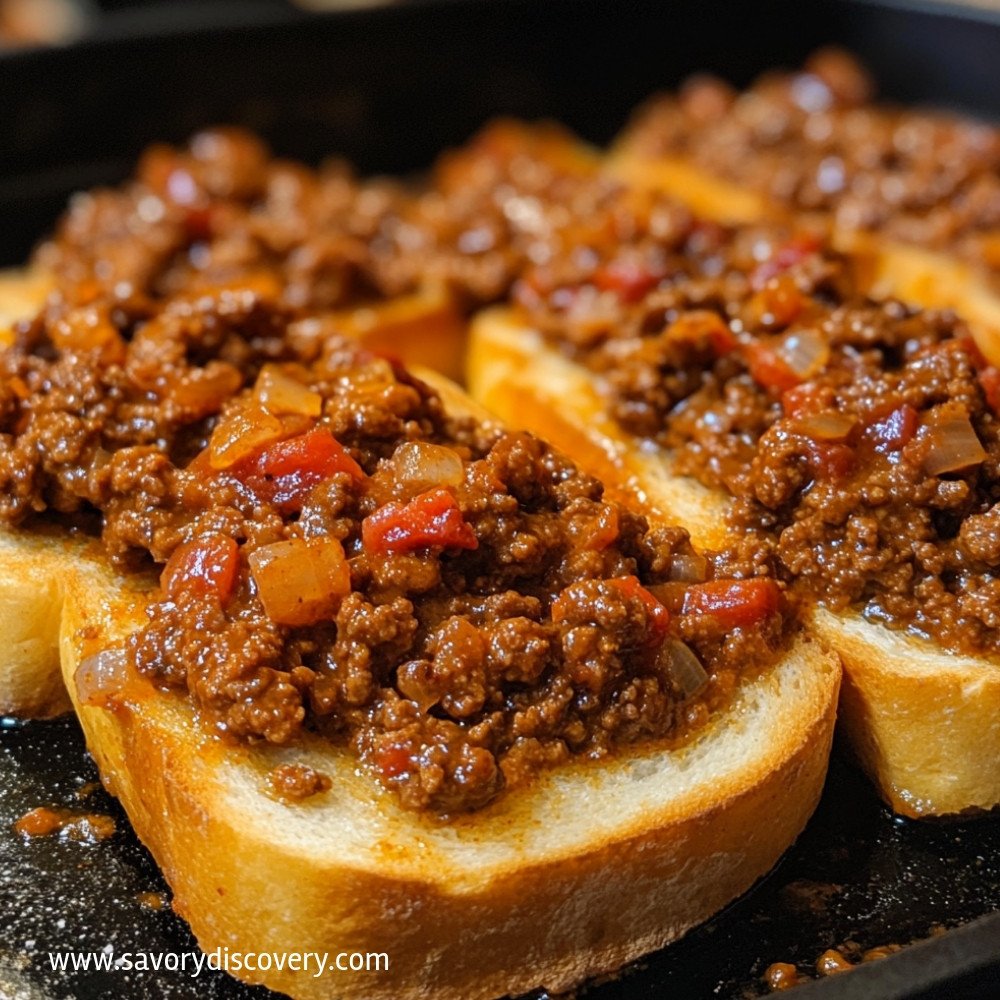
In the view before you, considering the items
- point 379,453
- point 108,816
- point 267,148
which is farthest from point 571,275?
point 267,148

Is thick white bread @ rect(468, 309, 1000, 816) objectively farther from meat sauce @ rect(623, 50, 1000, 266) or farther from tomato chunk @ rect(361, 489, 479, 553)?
meat sauce @ rect(623, 50, 1000, 266)

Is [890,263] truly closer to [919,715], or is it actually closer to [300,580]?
[919,715]

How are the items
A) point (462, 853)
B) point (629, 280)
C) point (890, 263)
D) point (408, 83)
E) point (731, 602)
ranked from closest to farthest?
1. point (462, 853)
2. point (731, 602)
3. point (629, 280)
4. point (890, 263)
5. point (408, 83)

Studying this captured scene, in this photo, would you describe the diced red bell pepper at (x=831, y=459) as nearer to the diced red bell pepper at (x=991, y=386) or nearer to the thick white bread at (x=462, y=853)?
the diced red bell pepper at (x=991, y=386)

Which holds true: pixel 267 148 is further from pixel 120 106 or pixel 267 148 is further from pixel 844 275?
pixel 844 275

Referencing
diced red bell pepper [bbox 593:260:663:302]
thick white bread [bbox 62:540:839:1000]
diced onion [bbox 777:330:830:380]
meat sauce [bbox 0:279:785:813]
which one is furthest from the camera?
diced red bell pepper [bbox 593:260:663:302]

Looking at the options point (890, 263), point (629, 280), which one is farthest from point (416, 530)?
point (890, 263)

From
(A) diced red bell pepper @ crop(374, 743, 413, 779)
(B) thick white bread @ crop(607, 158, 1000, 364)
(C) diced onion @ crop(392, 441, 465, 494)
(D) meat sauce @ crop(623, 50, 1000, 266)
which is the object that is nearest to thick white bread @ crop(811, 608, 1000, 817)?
(C) diced onion @ crop(392, 441, 465, 494)
